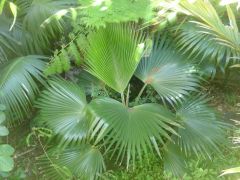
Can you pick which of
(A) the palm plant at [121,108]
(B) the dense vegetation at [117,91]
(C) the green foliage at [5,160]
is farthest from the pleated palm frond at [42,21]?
(C) the green foliage at [5,160]

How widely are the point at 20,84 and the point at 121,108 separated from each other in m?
0.91

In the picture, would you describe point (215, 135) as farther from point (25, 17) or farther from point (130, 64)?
point (25, 17)

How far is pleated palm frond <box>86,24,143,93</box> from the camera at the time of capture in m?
3.02

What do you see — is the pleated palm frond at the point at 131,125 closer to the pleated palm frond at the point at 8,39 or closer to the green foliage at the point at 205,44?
the green foliage at the point at 205,44

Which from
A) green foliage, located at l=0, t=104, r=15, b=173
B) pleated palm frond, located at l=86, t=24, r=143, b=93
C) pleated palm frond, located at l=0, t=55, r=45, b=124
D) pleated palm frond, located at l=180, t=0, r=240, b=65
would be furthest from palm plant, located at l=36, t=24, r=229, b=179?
pleated palm frond, located at l=180, t=0, r=240, b=65

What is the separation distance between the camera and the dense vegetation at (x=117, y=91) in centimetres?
287

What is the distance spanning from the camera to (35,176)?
3377mm

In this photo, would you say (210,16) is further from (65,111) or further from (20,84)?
(20,84)

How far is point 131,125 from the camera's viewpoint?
2.75 meters

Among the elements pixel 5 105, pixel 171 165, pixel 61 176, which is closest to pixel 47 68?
pixel 5 105

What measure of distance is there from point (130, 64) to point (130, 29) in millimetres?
311

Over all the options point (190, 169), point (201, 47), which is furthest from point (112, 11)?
point (190, 169)

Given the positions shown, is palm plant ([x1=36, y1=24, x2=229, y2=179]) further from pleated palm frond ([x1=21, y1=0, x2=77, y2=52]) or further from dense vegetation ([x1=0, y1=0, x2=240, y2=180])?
pleated palm frond ([x1=21, y1=0, x2=77, y2=52])

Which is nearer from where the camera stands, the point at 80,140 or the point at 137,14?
the point at 80,140
